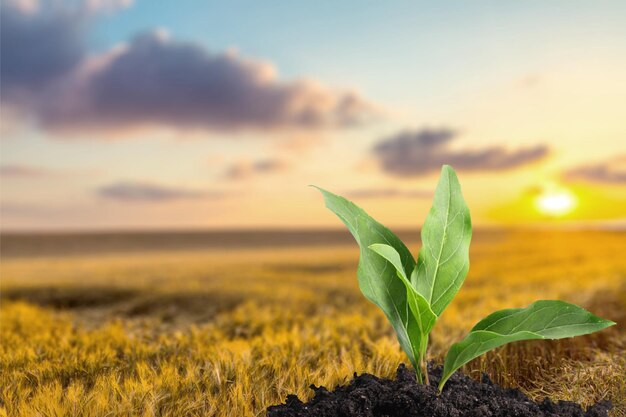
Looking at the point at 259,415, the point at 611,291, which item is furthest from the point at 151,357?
the point at 611,291

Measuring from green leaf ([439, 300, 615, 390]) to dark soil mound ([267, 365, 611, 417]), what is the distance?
0.21m

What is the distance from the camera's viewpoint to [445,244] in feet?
11.3

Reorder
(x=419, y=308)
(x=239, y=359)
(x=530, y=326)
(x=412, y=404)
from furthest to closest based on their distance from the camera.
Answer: (x=239, y=359) → (x=530, y=326) → (x=419, y=308) → (x=412, y=404)

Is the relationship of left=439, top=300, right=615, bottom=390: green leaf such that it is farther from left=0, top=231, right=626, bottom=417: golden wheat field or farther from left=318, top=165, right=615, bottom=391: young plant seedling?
left=0, top=231, right=626, bottom=417: golden wheat field

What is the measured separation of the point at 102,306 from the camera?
10633 millimetres

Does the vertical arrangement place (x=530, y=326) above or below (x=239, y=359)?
above

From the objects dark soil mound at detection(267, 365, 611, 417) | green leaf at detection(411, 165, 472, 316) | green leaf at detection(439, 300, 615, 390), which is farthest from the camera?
green leaf at detection(411, 165, 472, 316)

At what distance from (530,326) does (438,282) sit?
0.58 metres

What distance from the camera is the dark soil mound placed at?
3.17m

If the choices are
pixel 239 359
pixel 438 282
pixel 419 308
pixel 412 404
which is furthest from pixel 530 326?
pixel 239 359

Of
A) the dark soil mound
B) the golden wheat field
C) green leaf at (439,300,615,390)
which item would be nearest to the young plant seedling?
green leaf at (439,300,615,390)

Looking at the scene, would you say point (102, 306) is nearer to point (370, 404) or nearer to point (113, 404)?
point (113, 404)

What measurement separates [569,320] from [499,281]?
9649 millimetres

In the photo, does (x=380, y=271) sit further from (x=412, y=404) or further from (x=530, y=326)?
(x=530, y=326)
